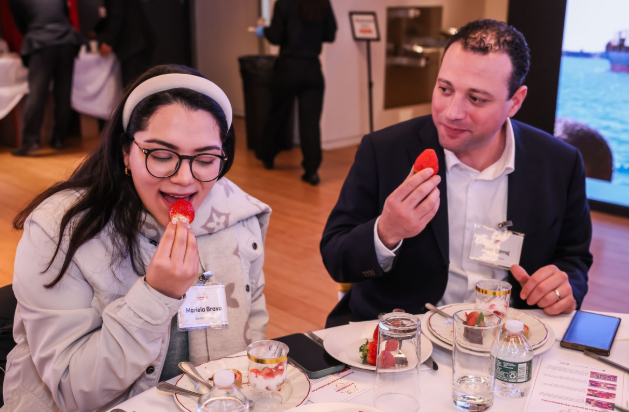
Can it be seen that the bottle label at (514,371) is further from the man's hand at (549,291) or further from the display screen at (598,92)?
the display screen at (598,92)

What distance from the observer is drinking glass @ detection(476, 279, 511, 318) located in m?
1.47

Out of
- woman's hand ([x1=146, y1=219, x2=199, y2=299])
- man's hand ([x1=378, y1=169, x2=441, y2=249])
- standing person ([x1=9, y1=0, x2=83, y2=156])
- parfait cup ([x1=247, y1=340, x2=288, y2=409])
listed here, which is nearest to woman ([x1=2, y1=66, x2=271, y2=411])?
woman's hand ([x1=146, y1=219, x2=199, y2=299])

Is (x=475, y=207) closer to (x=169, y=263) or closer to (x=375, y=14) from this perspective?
(x=169, y=263)

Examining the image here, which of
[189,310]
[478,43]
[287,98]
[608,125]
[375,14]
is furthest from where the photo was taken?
[375,14]

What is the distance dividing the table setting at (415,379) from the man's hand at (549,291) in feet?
0.84

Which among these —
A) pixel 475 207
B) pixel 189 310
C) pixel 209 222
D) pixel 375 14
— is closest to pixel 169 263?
pixel 189 310

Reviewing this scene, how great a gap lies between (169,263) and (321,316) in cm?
214

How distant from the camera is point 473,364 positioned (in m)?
1.23

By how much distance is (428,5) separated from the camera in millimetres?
7762

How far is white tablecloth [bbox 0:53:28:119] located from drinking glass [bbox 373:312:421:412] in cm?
640

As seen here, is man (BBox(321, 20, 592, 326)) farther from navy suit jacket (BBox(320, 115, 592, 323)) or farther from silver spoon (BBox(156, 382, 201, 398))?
silver spoon (BBox(156, 382, 201, 398))

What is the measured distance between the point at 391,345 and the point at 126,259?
697 millimetres

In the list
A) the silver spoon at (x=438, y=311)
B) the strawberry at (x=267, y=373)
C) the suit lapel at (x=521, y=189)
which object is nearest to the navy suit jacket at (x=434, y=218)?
the suit lapel at (x=521, y=189)

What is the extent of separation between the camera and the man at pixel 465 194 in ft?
5.85
